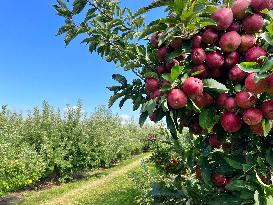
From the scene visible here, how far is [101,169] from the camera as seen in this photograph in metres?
25.9

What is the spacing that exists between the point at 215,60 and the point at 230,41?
118 millimetres

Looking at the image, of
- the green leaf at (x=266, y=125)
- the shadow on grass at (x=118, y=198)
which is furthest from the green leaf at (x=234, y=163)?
the shadow on grass at (x=118, y=198)

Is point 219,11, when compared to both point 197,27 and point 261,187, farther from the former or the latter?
point 261,187

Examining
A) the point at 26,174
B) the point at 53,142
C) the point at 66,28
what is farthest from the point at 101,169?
the point at 66,28

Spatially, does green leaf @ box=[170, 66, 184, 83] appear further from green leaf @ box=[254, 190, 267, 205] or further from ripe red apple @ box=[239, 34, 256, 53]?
green leaf @ box=[254, 190, 267, 205]

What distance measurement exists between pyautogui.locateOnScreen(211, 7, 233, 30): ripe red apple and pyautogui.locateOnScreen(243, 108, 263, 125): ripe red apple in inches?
17.6

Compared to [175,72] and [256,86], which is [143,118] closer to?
[175,72]

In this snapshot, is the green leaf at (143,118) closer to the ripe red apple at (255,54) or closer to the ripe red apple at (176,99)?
the ripe red apple at (176,99)

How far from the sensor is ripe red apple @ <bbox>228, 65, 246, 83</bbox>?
195cm

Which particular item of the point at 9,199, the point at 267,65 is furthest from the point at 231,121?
the point at 9,199

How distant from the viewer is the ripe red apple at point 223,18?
76.9 inches

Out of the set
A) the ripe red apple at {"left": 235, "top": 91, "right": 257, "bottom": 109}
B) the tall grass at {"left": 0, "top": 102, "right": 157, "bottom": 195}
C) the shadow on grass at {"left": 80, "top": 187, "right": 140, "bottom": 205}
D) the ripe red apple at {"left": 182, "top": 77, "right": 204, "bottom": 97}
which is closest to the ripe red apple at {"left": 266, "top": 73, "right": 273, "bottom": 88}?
the ripe red apple at {"left": 235, "top": 91, "right": 257, "bottom": 109}

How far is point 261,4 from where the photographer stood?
2.00 m

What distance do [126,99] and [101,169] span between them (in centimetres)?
2385
